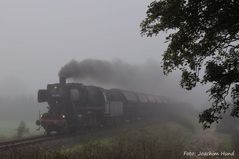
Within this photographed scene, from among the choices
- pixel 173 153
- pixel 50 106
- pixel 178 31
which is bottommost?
pixel 173 153

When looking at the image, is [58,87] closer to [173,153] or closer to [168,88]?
[173,153]

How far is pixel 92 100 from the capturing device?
105 ft

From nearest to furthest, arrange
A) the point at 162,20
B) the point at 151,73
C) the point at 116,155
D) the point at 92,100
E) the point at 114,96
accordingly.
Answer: the point at 162,20, the point at 116,155, the point at 92,100, the point at 114,96, the point at 151,73

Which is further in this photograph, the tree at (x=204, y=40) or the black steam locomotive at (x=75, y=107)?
the black steam locomotive at (x=75, y=107)

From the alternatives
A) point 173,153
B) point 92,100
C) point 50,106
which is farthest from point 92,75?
point 173,153

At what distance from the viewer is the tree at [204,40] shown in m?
11.1

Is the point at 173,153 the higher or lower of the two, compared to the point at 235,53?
lower

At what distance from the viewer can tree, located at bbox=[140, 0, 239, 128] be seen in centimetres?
1106

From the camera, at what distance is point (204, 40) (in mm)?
11547

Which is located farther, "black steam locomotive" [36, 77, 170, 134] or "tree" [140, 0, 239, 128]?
"black steam locomotive" [36, 77, 170, 134]

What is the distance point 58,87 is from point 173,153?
13.9 metres

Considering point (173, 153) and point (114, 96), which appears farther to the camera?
point (114, 96)

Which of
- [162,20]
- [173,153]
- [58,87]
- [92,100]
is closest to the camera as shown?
[162,20]

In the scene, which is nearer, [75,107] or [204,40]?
[204,40]
